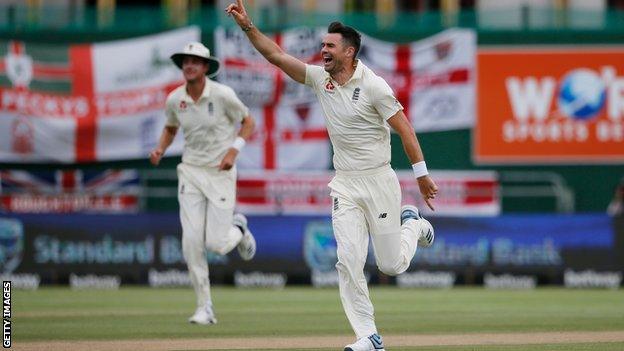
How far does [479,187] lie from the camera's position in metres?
26.1

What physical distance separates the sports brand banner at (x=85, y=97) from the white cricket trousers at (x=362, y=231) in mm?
14606

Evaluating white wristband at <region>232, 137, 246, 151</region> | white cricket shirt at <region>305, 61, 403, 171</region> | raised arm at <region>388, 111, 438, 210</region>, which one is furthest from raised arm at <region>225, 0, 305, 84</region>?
white wristband at <region>232, 137, 246, 151</region>

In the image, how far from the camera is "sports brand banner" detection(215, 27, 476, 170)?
26.0 m

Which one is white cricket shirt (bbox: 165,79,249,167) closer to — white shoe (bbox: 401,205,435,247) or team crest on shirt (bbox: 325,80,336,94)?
white shoe (bbox: 401,205,435,247)

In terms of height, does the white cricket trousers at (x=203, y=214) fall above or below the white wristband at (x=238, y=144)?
below

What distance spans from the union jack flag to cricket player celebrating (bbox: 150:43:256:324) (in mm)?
10125

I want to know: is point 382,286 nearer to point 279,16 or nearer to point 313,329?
point 279,16

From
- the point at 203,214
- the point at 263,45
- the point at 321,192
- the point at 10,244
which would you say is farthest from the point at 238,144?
the point at 321,192

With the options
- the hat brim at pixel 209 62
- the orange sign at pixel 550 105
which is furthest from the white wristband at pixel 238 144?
the orange sign at pixel 550 105

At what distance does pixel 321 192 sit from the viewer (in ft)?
83.7

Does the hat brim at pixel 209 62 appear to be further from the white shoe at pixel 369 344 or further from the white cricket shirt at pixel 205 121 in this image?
the white shoe at pixel 369 344

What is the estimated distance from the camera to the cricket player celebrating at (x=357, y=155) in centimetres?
1085

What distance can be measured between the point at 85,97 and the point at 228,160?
11839mm

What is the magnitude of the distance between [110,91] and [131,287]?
4.92 metres
